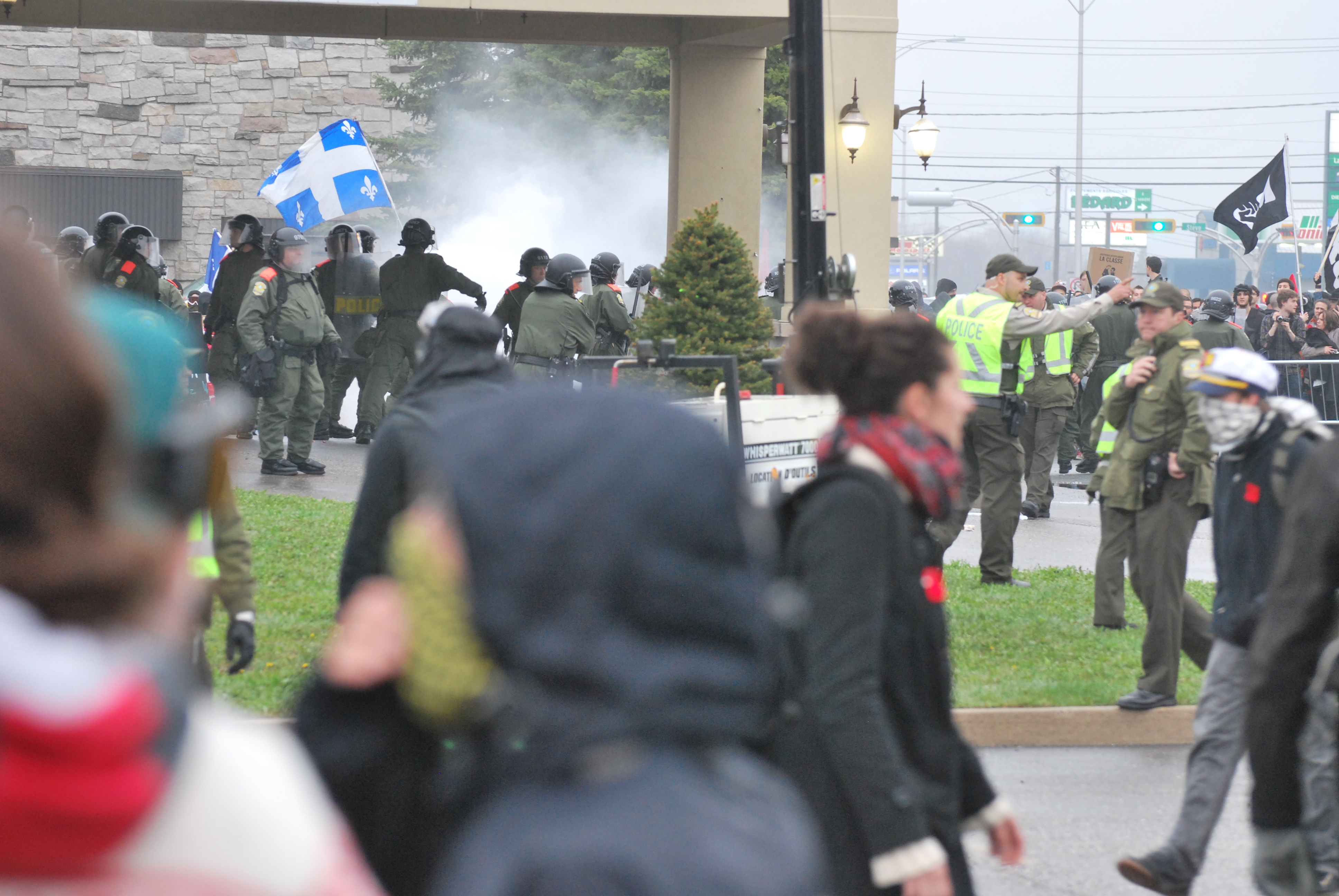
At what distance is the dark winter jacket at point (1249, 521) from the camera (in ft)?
14.3

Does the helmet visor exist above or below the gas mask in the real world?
above

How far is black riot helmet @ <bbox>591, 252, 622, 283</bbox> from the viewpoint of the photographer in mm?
→ 15594

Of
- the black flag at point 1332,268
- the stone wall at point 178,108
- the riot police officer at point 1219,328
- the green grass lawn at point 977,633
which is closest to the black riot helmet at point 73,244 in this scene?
the green grass lawn at point 977,633

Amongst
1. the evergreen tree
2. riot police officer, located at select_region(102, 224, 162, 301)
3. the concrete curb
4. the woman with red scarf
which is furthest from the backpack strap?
riot police officer, located at select_region(102, 224, 162, 301)

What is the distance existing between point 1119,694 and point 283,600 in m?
4.45

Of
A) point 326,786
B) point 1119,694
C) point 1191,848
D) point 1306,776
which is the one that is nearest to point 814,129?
point 1119,694

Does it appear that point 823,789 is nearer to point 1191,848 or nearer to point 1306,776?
point 1306,776

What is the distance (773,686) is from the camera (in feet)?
8.32

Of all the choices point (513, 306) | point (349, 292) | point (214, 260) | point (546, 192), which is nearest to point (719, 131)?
point (513, 306)

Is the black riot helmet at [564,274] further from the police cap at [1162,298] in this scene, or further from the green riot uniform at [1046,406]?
the police cap at [1162,298]

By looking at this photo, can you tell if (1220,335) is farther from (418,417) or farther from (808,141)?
(418,417)

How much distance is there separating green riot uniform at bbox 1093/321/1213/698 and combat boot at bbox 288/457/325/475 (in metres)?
7.66

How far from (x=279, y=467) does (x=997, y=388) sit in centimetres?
663

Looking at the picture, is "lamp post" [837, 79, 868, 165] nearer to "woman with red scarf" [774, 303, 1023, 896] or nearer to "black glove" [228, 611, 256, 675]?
"black glove" [228, 611, 256, 675]
